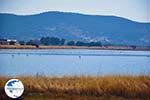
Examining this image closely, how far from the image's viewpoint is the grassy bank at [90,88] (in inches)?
283

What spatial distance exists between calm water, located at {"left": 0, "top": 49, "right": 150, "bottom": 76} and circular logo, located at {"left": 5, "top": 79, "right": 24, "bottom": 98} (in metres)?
0.58

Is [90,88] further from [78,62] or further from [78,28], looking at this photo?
[78,28]

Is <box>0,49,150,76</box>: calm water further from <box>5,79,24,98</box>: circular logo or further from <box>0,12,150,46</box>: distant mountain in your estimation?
<box>5,79,24,98</box>: circular logo

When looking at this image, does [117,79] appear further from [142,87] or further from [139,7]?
[139,7]

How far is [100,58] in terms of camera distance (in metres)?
7.64

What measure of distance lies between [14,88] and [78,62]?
1.25m

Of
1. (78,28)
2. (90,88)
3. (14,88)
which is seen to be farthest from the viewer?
(78,28)

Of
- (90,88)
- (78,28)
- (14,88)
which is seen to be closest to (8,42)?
(14,88)

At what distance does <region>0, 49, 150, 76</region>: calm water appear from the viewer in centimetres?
742

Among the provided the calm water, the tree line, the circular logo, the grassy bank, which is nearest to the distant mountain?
the tree line

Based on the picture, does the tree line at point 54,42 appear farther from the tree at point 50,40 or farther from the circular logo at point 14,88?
the circular logo at point 14,88

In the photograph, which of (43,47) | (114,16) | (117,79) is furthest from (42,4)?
(117,79)

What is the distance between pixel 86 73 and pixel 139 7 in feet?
4.31

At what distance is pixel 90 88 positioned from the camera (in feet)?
23.9
